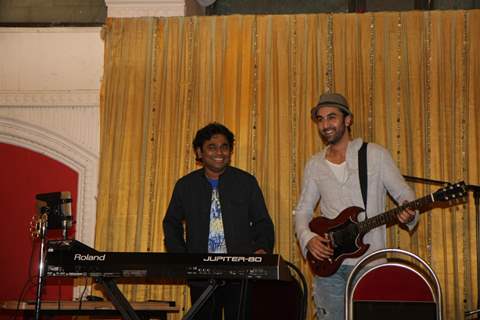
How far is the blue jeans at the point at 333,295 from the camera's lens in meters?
4.15

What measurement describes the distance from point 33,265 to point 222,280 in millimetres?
2929

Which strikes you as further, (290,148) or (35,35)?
(35,35)

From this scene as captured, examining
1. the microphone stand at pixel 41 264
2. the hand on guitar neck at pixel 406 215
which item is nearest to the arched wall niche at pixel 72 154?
the microphone stand at pixel 41 264

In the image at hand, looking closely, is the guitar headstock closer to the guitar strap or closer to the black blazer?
the guitar strap

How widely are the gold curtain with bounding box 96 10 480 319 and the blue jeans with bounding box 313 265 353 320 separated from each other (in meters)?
1.17

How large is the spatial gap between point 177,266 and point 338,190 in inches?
53.6

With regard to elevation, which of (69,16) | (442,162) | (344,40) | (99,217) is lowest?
(99,217)

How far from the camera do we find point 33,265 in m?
5.91

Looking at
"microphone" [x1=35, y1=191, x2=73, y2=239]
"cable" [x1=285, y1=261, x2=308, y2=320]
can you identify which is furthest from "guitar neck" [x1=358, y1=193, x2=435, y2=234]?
"microphone" [x1=35, y1=191, x2=73, y2=239]

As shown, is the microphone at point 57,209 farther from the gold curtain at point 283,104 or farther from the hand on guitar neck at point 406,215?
the hand on guitar neck at point 406,215

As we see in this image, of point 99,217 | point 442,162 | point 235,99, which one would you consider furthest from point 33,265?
point 442,162

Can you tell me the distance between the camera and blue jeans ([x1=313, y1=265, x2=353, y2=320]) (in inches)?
163

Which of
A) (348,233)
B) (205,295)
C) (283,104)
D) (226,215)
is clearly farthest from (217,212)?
(283,104)

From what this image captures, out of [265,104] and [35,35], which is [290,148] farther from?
[35,35]
